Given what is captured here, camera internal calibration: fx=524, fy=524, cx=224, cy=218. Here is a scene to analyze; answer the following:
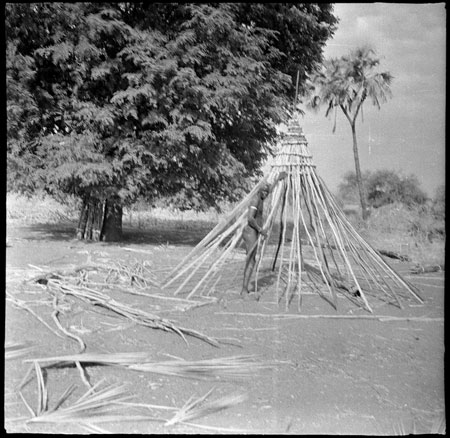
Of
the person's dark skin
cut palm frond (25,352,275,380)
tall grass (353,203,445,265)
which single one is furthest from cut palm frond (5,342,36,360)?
tall grass (353,203,445,265)

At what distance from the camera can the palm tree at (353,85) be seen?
4.85 meters

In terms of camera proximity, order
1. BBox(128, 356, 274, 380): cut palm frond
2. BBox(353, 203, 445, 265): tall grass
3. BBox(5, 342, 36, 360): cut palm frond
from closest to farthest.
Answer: BBox(128, 356, 274, 380): cut palm frond, BBox(5, 342, 36, 360): cut palm frond, BBox(353, 203, 445, 265): tall grass

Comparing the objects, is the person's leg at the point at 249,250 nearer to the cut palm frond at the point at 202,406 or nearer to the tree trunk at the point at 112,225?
the cut palm frond at the point at 202,406

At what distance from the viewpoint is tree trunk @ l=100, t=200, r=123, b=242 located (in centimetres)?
851

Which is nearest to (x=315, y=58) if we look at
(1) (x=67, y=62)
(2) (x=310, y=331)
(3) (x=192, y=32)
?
(3) (x=192, y=32)

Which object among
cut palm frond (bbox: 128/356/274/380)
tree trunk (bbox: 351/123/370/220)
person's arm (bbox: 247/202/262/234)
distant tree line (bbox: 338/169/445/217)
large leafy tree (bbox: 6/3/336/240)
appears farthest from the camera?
large leafy tree (bbox: 6/3/336/240)

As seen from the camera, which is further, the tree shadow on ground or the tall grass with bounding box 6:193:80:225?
the tall grass with bounding box 6:193:80:225

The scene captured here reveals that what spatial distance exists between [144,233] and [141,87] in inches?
125

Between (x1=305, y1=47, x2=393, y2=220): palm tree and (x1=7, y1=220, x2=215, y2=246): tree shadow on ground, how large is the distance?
299 cm

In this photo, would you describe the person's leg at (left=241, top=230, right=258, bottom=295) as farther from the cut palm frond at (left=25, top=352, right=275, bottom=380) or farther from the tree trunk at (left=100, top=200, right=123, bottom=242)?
the tree trunk at (left=100, top=200, right=123, bottom=242)

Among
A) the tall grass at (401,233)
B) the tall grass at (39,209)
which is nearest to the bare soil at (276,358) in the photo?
the tall grass at (401,233)

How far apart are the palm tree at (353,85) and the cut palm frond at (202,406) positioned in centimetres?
261

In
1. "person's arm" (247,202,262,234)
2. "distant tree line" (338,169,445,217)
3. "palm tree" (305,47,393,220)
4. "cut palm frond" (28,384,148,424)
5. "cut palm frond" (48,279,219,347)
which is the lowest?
"cut palm frond" (28,384,148,424)

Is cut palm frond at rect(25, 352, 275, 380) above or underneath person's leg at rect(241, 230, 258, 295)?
underneath
